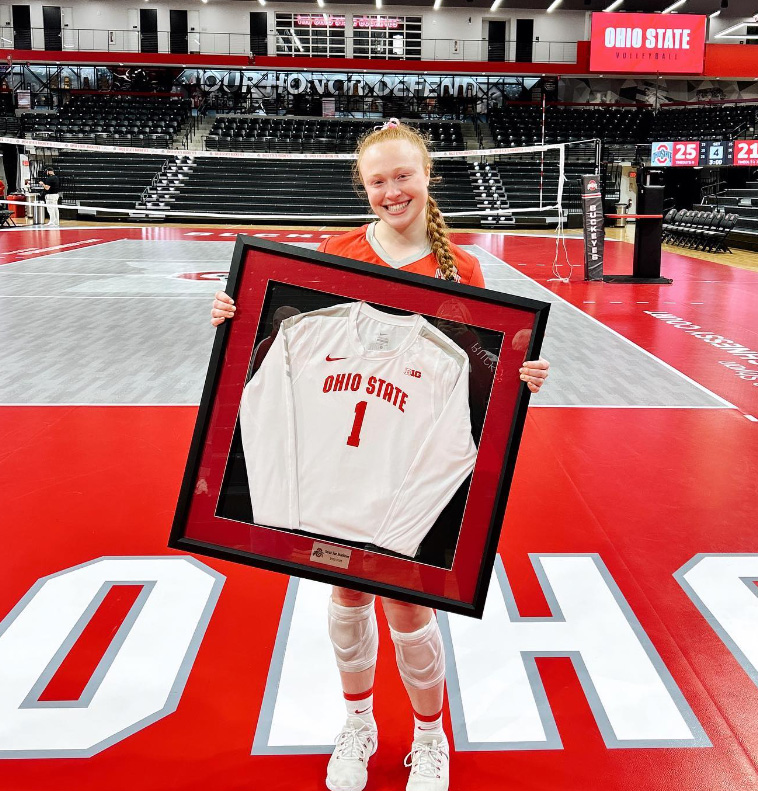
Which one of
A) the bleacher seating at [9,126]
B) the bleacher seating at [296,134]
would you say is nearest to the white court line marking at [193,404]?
the bleacher seating at [296,134]

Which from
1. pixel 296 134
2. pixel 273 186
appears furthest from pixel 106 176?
pixel 296 134

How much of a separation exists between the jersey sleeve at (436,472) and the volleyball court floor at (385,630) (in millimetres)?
602

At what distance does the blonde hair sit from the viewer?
1712mm

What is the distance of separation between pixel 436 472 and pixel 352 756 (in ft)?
2.21

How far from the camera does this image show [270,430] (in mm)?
1627

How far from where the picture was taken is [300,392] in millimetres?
1629

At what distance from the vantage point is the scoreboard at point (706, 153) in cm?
1873

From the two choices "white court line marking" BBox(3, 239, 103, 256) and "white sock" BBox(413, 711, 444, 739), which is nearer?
"white sock" BBox(413, 711, 444, 739)

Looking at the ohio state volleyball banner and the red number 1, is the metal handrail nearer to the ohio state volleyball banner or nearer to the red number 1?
the ohio state volleyball banner

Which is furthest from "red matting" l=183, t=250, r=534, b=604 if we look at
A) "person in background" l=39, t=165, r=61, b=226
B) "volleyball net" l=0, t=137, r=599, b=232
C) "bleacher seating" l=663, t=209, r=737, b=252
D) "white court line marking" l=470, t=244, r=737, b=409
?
"volleyball net" l=0, t=137, r=599, b=232

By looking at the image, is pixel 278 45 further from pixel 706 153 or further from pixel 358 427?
pixel 358 427

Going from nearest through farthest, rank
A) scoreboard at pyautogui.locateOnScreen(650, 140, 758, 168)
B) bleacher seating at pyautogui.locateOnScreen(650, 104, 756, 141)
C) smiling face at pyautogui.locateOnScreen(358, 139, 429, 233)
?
smiling face at pyautogui.locateOnScreen(358, 139, 429, 233) → scoreboard at pyautogui.locateOnScreen(650, 140, 758, 168) → bleacher seating at pyautogui.locateOnScreen(650, 104, 756, 141)

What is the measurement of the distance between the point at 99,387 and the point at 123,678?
10.2 feet

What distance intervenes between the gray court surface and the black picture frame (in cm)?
301
